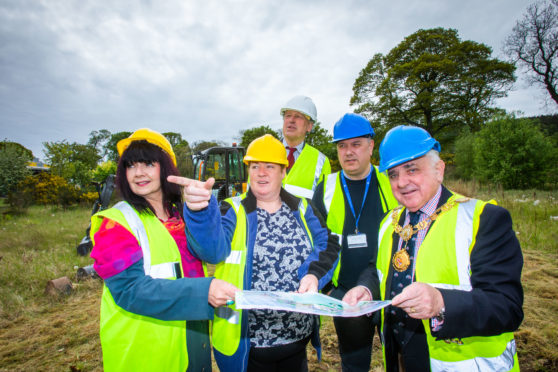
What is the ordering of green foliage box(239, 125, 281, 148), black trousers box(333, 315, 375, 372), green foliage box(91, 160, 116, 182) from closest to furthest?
black trousers box(333, 315, 375, 372)
green foliage box(91, 160, 116, 182)
green foliage box(239, 125, 281, 148)

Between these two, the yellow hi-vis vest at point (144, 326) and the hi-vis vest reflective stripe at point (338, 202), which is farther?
the hi-vis vest reflective stripe at point (338, 202)

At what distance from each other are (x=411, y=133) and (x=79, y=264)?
7894mm

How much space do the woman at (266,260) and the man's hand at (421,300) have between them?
0.64m

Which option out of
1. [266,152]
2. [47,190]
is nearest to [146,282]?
[266,152]

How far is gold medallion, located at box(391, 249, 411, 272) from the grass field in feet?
6.98

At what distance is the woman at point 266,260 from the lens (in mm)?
1749

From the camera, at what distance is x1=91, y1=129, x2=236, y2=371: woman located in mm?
1285

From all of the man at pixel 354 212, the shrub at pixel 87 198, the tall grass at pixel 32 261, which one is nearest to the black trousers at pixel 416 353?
the man at pixel 354 212

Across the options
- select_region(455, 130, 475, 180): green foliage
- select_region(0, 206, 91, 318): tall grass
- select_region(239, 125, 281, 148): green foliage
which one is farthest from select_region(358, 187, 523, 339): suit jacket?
select_region(239, 125, 281, 148): green foliage

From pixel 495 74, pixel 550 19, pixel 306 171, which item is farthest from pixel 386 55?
pixel 306 171

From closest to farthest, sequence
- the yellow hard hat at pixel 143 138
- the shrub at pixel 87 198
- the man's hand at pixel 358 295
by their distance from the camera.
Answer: the man's hand at pixel 358 295
the yellow hard hat at pixel 143 138
the shrub at pixel 87 198

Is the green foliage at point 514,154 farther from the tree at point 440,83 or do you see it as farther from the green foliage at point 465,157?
the tree at point 440,83

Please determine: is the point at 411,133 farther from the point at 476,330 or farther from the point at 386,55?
the point at 386,55

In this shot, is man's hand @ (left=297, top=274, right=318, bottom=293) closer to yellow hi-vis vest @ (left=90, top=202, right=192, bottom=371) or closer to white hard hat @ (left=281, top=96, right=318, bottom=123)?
yellow hi-vis vest @ (left=90, top=202, right=192, bottom=371)
